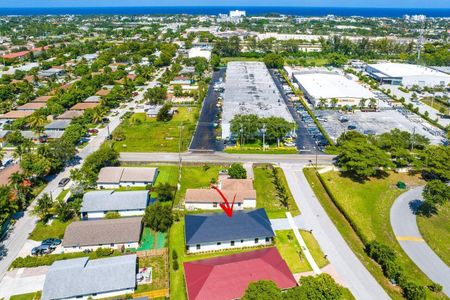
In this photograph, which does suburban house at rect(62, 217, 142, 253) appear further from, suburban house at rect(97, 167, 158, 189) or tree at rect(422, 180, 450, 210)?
tree at rect(422, 180, 450, 210)

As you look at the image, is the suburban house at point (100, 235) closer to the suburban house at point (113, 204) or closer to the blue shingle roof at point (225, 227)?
the suburban house at point (113, 204)

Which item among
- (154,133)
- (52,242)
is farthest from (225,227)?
(154,133)

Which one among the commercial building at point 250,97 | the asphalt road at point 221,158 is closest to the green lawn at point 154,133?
the asphalt road at point 221,158

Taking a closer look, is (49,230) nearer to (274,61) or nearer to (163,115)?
(163,115)

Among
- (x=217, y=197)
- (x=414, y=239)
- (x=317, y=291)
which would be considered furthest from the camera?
(x=217, y=197)

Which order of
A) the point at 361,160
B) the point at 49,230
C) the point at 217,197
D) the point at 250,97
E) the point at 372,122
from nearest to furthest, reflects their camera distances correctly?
the point at 49,230 < the point at 217,197 < the point at 361,160 < the point at 372,122 < the point at 250,97

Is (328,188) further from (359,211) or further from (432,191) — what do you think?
(432,191)
